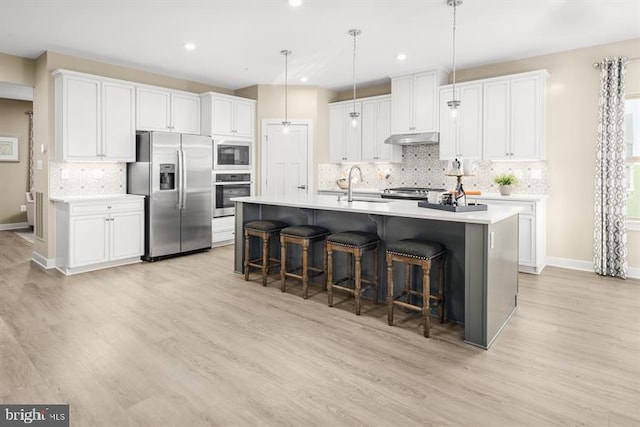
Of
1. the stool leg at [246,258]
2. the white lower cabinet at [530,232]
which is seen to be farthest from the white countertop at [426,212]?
the white lower cabinet at [530,232]

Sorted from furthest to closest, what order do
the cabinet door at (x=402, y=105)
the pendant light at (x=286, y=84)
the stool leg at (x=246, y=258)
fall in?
the cabinet door at (x=402, y=105)
the pendant light at (x=286, y=84)
the stool leg at (x=246, y=258)

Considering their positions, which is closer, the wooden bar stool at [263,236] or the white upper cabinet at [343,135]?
the wooden bar stool at [263,236]

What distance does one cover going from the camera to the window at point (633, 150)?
15.6ft

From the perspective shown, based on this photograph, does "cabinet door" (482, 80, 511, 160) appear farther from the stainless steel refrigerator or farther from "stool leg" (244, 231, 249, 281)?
the stainless steel refrigerator

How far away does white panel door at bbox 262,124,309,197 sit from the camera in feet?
22.9

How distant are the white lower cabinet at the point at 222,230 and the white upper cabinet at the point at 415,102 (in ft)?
9.96

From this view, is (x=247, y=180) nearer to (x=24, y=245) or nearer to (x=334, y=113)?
(x=334, y=113)

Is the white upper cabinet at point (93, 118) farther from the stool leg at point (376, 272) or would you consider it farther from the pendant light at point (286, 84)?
the stool leg at point (376, 272)

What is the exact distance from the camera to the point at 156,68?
5863 mm

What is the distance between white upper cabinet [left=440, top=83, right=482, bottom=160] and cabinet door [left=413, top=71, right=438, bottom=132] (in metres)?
0.11

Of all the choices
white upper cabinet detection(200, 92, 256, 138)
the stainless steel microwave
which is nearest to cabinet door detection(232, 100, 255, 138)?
white upper cabinet detection(200, 92, 256, 138)

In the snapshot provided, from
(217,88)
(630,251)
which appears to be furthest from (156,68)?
(630,251)

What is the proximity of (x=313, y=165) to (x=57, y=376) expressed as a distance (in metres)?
5.17

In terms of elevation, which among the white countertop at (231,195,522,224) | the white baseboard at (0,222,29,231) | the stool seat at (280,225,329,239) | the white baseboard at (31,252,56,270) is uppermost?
the white countertop at (231,195,522,224)
